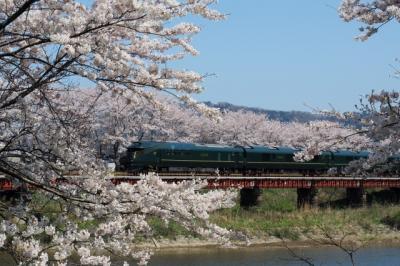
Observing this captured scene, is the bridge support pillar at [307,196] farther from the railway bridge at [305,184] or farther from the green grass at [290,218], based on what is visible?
the green grass at [290,218]

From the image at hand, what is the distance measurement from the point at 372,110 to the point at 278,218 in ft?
86.9

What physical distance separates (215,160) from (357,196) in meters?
10.2

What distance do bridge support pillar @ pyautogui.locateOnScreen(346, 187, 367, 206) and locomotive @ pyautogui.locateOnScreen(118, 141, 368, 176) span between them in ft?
6.27

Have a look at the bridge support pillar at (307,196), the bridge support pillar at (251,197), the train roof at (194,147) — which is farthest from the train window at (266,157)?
the bridge support pillar at (251,197)

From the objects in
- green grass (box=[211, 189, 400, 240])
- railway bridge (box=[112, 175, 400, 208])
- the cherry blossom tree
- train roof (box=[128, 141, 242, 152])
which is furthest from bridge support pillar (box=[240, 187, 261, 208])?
the cherry blossom tree

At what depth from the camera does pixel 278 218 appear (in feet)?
108

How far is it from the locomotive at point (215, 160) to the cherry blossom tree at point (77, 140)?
91.7 ft

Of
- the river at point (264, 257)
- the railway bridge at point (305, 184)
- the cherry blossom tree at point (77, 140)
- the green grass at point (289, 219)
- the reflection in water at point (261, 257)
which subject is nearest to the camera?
the cherry blossom tree at point (77, 140)

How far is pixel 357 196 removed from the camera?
4069cm

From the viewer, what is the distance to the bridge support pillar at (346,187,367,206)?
40375mm

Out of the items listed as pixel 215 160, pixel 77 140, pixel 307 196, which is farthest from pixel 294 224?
pixel 77 140

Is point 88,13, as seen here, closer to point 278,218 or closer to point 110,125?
point 278,218

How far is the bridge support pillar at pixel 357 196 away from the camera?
1590 inches

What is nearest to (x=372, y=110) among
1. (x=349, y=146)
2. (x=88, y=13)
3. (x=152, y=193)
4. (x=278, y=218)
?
(x=349, y=146)
